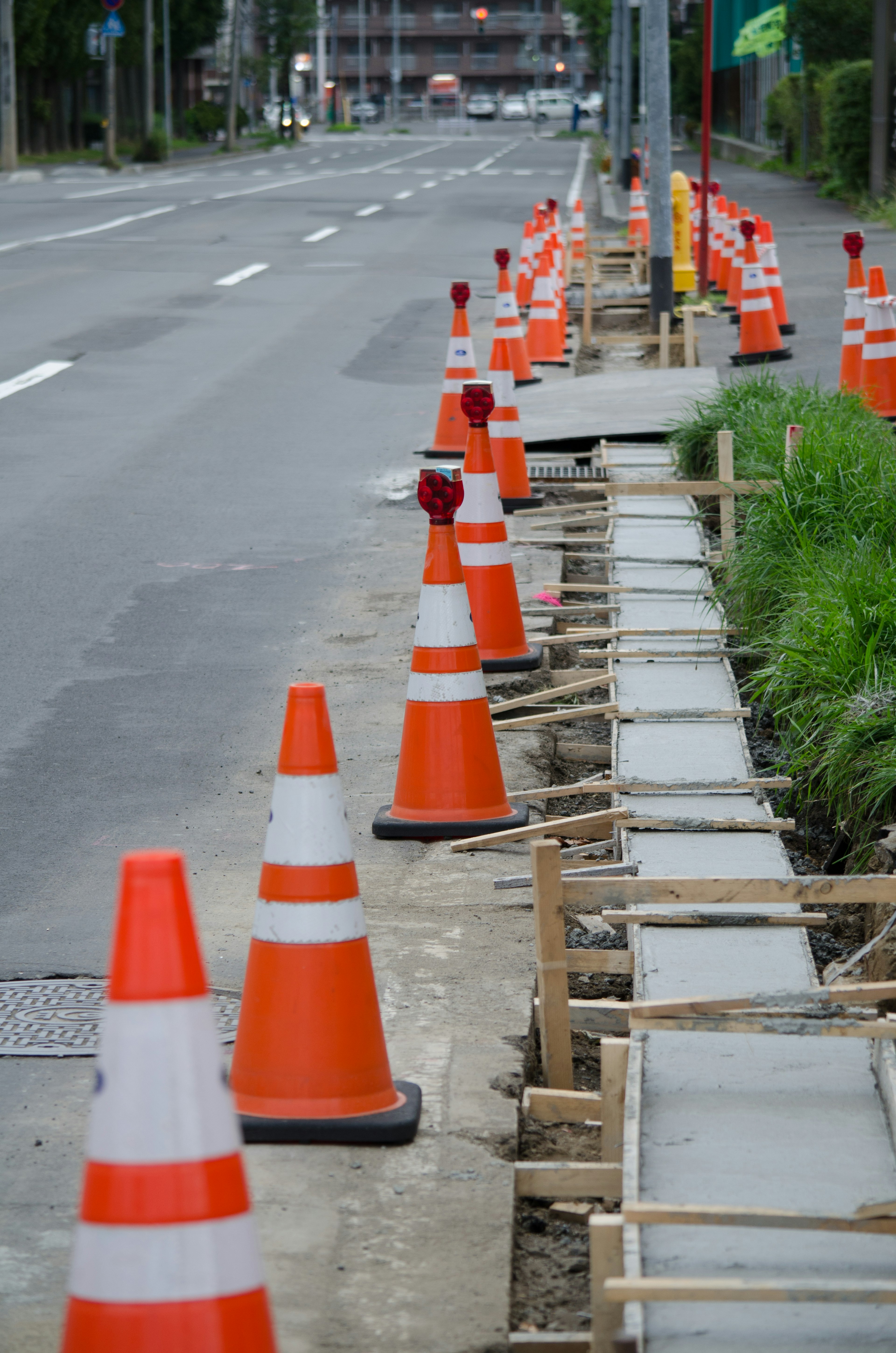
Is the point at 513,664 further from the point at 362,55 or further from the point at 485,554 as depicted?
the point at 362,55

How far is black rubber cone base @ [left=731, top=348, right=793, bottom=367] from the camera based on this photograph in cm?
1405

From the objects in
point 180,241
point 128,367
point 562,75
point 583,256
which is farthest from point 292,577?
point 562,75

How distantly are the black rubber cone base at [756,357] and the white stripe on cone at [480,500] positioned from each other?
788 centimetres

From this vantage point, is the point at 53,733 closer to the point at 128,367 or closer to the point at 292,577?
the point at 292,577

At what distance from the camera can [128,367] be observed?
14.4 m

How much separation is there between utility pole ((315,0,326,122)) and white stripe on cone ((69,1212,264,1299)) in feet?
403

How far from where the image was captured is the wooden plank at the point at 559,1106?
344 centimetres

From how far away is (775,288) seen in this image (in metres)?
15.3

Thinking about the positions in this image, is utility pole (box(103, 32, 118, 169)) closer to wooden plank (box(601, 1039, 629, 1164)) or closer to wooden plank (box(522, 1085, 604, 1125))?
wooden plank (box(522, 1085, 604, 1125))

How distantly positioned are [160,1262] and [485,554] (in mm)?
4562

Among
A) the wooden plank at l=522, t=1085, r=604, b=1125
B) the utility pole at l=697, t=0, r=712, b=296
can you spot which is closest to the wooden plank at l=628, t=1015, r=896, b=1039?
the wooden plank at l=522, t=1085, r=604, b=1125

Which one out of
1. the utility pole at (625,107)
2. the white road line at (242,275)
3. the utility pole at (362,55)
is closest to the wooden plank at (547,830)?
the white road line at (242,275)

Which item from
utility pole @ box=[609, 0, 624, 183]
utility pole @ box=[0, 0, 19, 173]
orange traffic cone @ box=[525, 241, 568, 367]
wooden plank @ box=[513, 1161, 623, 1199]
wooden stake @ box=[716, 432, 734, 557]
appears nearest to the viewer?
wooden plank @ box=[513, 1161, 623, 1199]

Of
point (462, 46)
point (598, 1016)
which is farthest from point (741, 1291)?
point (462, 46)
